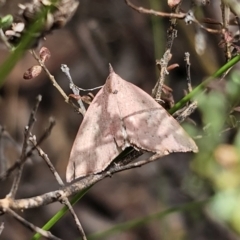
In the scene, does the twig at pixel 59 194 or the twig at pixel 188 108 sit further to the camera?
the twig at pixel 188 108

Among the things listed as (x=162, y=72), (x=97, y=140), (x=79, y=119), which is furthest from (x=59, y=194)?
(x=79, y=119)

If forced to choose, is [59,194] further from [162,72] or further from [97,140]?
[162,72]

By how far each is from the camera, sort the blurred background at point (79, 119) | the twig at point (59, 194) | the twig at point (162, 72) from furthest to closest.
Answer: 1. the blurred background at point (79, 119)
2. the twig at point (162, 72)
3. the twig at point (59, 194)

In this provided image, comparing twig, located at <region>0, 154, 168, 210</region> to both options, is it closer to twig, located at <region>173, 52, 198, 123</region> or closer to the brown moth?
the brown moth

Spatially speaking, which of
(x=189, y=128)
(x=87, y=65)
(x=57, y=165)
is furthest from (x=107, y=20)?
(x=189, y=128)

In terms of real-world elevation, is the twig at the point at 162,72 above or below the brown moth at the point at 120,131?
above

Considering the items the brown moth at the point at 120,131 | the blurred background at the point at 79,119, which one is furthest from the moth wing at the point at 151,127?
the blurred background at the point at 79,119

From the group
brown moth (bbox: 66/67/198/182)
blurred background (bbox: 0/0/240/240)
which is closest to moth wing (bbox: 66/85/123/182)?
brown moth (bbox: 66/67/198/182)

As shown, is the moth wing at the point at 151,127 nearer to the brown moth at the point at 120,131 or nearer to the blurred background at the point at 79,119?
the brown moth at the point at 120,131
